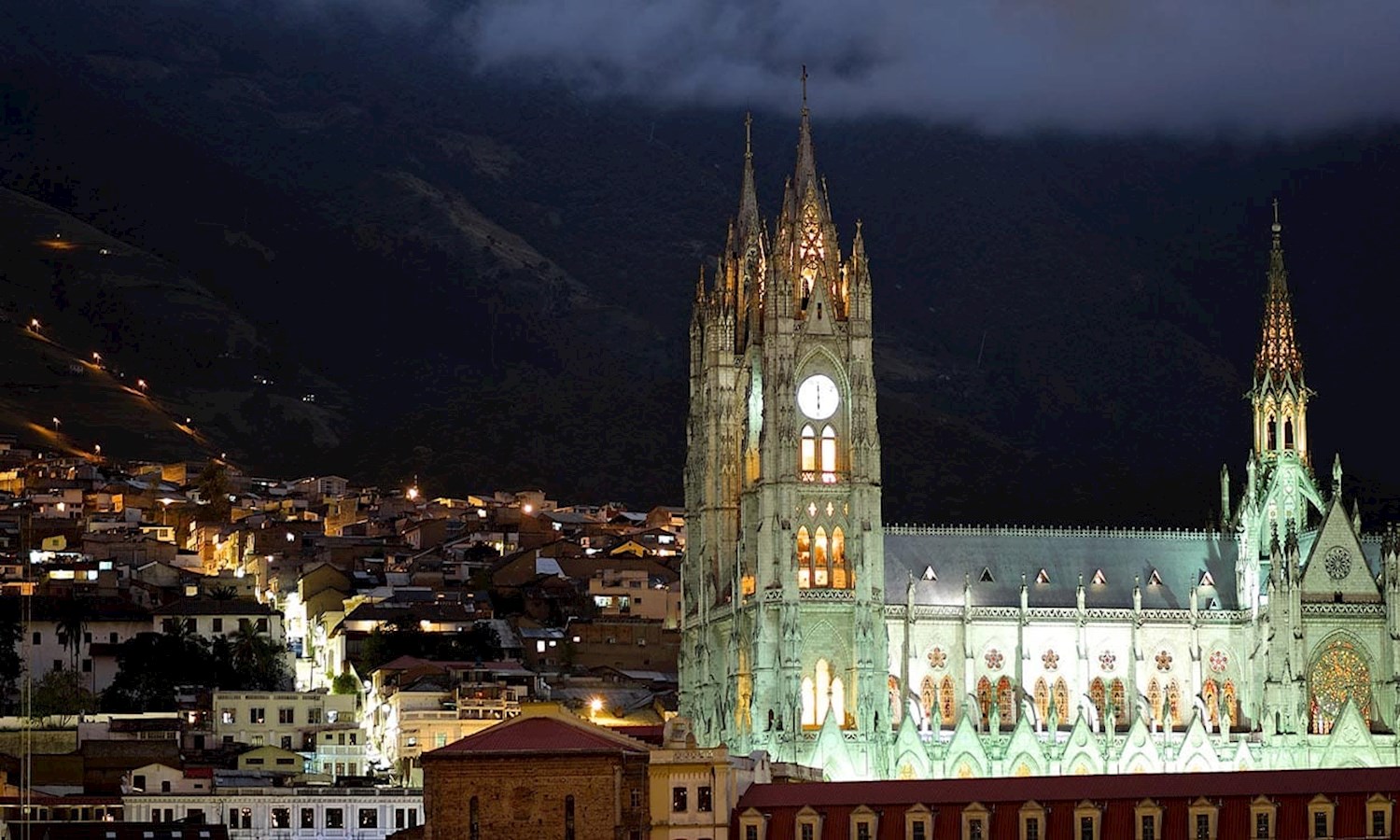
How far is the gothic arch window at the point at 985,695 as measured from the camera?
144 metres

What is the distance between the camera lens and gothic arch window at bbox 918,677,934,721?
14262 centimetres

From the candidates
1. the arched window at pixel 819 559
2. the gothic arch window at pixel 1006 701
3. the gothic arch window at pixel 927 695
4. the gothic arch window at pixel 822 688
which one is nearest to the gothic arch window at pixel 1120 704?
the gothic arch window at pixel 1006 701

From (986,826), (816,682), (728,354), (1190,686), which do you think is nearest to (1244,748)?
(1190,686)

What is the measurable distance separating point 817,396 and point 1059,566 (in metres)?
16.7

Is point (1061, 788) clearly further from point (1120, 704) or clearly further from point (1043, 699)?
point (1120, 704)

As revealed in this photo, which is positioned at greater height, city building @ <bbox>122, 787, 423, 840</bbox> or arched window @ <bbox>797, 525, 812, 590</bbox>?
arched window @ <bbox>797, 525, 812, 590</bbox>

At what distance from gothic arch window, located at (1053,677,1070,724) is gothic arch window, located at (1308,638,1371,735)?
1146 centimetres

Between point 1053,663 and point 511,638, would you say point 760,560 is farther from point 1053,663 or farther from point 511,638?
point 511,638

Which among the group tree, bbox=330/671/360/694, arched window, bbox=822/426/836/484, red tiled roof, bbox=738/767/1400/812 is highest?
arched window, bbox=822/426/836/484

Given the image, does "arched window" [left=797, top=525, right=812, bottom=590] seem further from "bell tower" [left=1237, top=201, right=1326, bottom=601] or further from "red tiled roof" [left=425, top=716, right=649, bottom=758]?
"red tiled roof" [left=425, top=716, right=649, bottom=758]

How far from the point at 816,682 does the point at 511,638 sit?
186 feet

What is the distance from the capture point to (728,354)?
149875 mm

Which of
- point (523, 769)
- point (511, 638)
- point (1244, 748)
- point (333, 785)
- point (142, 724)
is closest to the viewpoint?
point (523, 769)

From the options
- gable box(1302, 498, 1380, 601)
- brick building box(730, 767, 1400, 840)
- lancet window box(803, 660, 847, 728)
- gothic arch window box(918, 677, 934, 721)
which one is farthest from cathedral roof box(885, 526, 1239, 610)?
brick building box(730, 767, 1400, 840)
